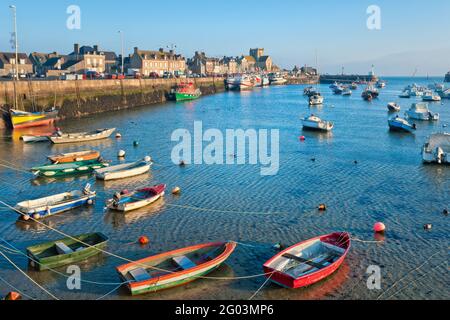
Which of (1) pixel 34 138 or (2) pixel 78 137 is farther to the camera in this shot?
(2) pixel 78 137

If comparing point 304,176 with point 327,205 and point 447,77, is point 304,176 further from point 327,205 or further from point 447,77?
point 447,77

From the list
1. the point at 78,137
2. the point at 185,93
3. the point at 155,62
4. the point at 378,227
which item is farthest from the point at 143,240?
the point at 155,62

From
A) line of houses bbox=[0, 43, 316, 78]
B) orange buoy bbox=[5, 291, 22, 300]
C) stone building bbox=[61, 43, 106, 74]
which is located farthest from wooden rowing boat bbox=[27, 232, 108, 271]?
stone building bbox=[61, 43, 106, 74]

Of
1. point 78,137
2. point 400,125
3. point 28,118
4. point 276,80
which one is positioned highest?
point 276,80

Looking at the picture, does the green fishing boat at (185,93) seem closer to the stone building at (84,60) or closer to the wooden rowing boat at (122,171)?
the stone building at (84,60)

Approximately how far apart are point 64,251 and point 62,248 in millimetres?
205

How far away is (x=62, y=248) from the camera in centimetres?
1658

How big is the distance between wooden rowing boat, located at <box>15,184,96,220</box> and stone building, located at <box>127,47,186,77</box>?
83.0m

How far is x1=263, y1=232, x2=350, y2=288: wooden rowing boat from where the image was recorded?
14.4 metres

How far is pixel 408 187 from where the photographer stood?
26.2m

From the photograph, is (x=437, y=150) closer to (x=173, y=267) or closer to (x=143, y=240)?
(x=143, y=240)

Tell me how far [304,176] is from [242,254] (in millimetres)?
12774
